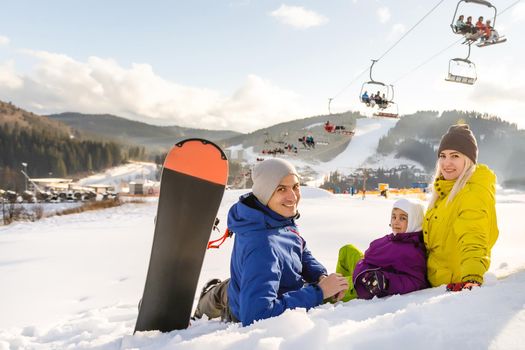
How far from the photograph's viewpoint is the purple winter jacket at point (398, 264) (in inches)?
105

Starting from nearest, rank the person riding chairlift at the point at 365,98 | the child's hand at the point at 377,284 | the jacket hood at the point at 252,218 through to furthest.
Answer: the jacket hood at the point at 252,218 < the child's hand at the point at 377,284 < the person riding chairlift at the point at 365,98

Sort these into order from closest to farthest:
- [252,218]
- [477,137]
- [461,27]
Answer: [252,218], [461,27], [477,137]

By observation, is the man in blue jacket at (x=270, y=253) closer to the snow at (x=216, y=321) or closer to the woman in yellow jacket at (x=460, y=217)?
the snow at (x=216, y=321)

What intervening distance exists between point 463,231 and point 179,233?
7.00 ft

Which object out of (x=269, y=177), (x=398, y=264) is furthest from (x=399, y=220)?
(x=269, y=177)

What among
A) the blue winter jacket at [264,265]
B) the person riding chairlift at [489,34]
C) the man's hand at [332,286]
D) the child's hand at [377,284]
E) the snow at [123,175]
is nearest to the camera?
the blue winter jacket at [264,265]

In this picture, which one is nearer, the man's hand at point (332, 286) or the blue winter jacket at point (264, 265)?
the blue winter jacket at point (264, 265)

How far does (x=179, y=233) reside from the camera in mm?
2971

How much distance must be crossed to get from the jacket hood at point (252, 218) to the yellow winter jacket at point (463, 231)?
46.7 inches

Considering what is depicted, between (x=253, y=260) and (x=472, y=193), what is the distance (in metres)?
1.66

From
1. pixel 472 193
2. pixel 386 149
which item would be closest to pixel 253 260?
pixel 472 193

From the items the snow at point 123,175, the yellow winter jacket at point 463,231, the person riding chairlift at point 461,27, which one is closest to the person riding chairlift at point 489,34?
the person riding chairlift at point 461,27

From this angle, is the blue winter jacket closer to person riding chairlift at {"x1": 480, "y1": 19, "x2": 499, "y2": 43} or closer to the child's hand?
the child's hand

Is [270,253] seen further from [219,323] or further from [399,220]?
[399,220]
